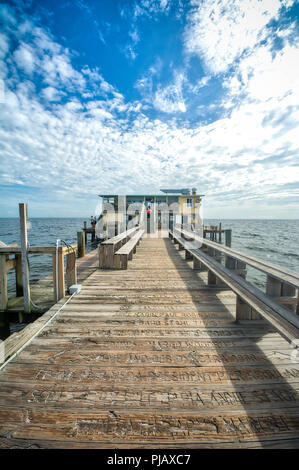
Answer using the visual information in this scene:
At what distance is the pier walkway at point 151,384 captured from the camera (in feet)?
4.24

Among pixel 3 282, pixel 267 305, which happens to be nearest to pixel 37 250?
pixel 3 282

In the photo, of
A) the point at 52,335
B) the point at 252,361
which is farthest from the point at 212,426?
the point at 52,335

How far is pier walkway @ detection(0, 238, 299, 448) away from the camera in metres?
1.29

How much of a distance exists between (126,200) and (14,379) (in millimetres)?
22754

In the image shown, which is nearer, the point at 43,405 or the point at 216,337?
the point at 43,405

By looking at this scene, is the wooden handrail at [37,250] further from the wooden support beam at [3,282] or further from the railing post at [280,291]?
the railing post at [280,291]

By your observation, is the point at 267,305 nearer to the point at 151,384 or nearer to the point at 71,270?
the point at 151,384

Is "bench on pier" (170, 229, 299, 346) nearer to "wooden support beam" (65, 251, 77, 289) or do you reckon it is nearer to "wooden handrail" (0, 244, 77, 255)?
"wooden support beam" (65, 251, 77, 289)

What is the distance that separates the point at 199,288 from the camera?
4055 mm

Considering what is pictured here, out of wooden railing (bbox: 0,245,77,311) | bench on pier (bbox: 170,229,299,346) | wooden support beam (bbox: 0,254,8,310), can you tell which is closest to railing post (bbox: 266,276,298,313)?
bench on pier (bbox: 170,229,299,346)

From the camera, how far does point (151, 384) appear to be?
1.68 metres

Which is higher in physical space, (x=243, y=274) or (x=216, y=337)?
(x=243, y=274)
